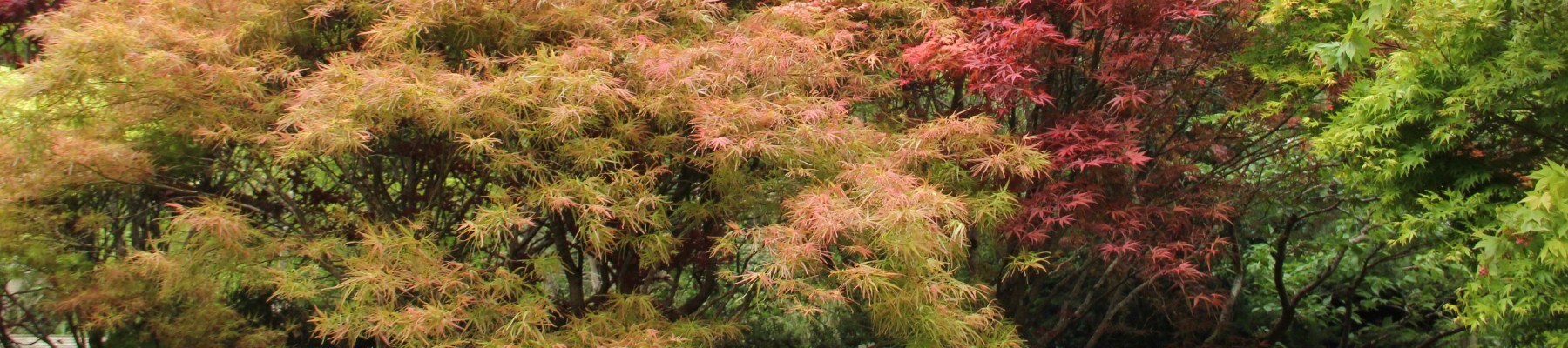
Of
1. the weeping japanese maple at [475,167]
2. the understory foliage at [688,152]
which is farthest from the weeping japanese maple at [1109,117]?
the weeping japanese maple at [475,167]

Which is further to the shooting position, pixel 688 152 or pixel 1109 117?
pixel 1109 117

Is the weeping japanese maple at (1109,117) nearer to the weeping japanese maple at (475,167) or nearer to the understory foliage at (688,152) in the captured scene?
the understory foliage at (688,152)

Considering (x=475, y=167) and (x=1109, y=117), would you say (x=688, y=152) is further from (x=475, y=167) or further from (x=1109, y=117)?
(x=1109, y=117)

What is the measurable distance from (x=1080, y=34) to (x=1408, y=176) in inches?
56.5

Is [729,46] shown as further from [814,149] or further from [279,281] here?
[279,281]

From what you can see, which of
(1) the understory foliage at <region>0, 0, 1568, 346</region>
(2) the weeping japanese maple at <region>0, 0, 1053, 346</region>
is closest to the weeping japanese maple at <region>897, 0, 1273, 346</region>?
(1) the understory foliage at <region>0, 0, 1568, 346</region>

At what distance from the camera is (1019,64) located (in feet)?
14.0

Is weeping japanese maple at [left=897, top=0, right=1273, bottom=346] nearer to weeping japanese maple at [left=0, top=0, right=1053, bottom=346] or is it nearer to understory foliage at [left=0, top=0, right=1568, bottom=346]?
understory foliage at [left=0, top=0, right=1568, bottom=346]

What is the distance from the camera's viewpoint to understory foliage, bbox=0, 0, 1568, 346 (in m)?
3.31

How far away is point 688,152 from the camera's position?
152 inches

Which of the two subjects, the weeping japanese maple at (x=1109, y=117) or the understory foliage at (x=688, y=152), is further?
the weeping japanese maple at (x=1109, y=117)

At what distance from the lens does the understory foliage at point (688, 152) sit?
130 inches

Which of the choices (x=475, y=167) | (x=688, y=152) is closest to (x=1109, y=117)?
(x=688, y=152)

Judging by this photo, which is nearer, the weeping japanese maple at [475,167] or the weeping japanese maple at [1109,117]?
the weeping japanese maple at [475,167]
